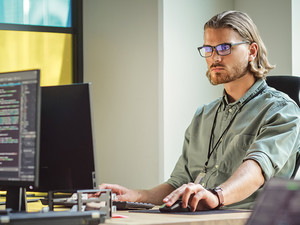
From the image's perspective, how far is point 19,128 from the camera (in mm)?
1593

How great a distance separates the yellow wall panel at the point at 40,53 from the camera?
4.61 m

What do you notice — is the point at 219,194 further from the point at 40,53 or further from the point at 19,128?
the point at 40,53

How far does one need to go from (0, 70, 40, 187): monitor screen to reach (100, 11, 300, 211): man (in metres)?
0.59

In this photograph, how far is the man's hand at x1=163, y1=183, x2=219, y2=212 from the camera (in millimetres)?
1780

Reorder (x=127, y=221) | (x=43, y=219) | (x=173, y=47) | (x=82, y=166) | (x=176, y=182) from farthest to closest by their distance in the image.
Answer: (x=173, y=47) → (x=176, y=182) → (x=82, y=166) → (x=127, y=221) → (x=43, y=219)

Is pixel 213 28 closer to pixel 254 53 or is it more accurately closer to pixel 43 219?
pixel 254 53

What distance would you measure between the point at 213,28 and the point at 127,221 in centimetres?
108

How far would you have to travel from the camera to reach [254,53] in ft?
8.20

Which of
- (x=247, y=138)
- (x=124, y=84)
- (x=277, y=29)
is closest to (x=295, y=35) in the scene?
(x=277, y=29)

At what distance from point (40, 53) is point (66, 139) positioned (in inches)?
121

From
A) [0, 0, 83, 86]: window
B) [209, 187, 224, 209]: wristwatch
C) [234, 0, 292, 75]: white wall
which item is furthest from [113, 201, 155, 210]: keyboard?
[0, 0, 83, 86]: window

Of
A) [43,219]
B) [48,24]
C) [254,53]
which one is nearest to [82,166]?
[43,219]

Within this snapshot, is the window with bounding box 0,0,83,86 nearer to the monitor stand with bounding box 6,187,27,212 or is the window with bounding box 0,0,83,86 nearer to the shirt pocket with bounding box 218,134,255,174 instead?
the shirt pocket with bounding box 218,134,255,174

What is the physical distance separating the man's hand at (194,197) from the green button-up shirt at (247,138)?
10.3 inches
